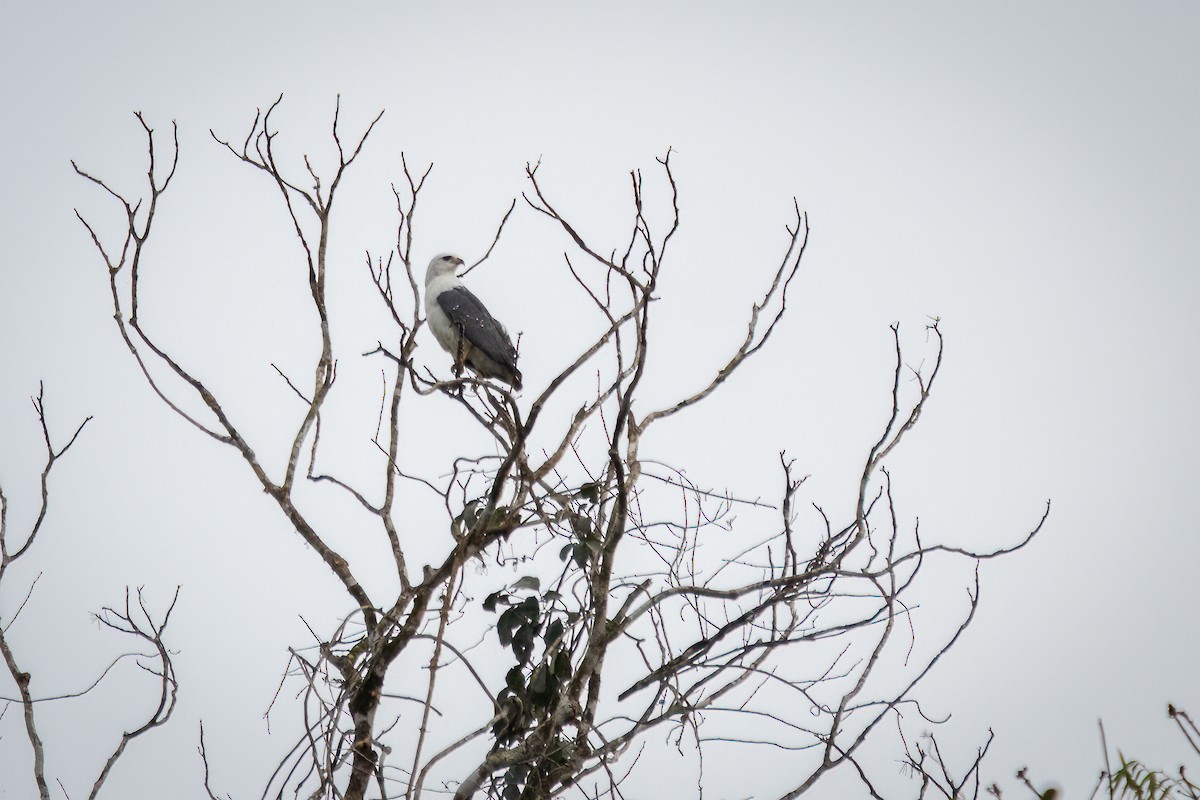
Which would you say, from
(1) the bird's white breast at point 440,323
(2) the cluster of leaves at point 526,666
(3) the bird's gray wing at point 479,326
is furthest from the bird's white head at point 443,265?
(2) the cluster of leaves at point 526,666

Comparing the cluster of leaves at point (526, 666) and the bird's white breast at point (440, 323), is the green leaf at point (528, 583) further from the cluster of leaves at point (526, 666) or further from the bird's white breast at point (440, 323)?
the bird's white breast at point (440, 323)

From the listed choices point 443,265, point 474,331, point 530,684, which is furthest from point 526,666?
point 443,265

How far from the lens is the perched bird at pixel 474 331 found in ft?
24.8

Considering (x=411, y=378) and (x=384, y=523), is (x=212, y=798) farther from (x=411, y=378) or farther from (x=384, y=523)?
(x=411, y=378)

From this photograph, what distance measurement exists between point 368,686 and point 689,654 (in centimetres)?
105

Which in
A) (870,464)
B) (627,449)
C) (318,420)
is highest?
(318,420)

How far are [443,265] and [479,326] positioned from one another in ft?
4.38

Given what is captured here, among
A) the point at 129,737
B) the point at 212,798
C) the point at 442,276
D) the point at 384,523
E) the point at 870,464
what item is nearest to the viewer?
the point at 212,798

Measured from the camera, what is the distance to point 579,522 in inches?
139

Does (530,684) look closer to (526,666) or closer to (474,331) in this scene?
(526,666)

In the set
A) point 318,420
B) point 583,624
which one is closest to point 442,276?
point 318,420

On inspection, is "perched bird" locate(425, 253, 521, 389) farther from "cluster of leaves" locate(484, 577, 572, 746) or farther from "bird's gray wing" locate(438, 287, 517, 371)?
"cluster of leaves" locate(484, 577, 572, 746)

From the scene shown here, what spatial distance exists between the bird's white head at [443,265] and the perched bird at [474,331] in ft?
1.70

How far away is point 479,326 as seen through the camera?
299 inches
